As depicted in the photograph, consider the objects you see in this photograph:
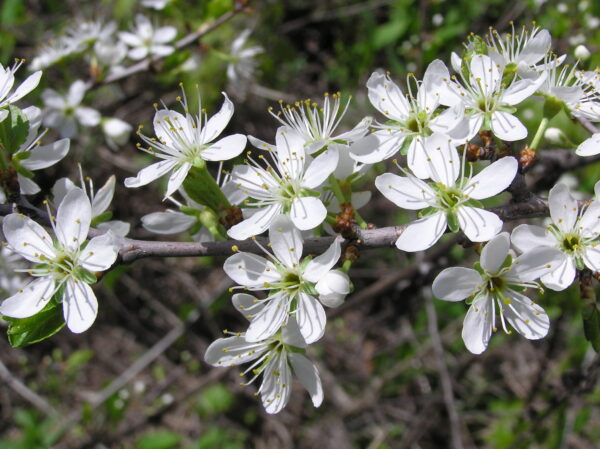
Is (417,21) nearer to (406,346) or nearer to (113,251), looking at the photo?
(406,346)

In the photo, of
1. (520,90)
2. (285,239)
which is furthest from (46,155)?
(520,90)

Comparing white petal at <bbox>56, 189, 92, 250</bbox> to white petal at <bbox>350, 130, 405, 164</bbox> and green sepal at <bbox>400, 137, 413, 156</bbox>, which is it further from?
green sepal at <bbox>400, 137, 413, 156</bbox>

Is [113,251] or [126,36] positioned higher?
[113,251]

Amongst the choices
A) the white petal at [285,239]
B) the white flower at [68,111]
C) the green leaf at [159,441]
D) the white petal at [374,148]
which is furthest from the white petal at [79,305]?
the green leaf at [159,441]

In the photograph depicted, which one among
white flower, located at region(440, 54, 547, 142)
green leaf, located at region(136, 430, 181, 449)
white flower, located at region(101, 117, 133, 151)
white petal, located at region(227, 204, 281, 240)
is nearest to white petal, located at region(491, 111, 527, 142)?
white flower, located at region(440, 54, 547, 142)

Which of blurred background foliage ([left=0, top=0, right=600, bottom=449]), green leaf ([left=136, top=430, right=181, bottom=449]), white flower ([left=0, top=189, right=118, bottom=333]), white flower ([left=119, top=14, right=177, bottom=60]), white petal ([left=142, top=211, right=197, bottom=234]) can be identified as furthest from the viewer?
green leaf ([left=136, top=430, right=181, bottom=449])

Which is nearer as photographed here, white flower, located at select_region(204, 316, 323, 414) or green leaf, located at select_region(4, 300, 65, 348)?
green leaf, located at select_region(4, 300, 65, 348)

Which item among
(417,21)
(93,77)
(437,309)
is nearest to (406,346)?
(437,309)
